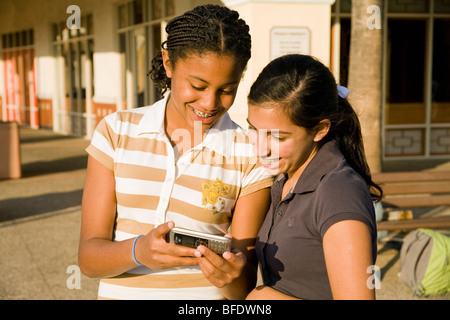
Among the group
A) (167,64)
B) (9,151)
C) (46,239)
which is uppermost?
(167,64)

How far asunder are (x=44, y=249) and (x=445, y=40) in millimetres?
9429

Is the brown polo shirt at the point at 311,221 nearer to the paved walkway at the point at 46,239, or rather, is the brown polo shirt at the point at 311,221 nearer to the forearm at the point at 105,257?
the forearm at the point at 105,257

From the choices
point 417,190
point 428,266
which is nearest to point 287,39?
point 417,190

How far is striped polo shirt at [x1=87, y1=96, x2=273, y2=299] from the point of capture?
201 cm

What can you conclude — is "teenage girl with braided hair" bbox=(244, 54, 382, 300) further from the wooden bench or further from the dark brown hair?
the wooden bench

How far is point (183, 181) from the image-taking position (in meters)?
2.03

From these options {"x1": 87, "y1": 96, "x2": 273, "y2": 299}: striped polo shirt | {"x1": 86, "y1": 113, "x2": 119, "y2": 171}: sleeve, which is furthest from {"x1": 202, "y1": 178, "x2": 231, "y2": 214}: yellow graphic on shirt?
{"x1": 86, "y1": 113, "x2": 119, "y2": 171}: sleeve

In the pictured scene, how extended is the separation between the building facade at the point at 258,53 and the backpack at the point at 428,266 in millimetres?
3376

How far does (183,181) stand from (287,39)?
7093mm

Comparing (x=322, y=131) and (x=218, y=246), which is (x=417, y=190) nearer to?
(x=322, y=131)

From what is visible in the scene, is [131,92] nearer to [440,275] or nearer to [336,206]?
[440,275]

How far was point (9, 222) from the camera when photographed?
7320 millimetres

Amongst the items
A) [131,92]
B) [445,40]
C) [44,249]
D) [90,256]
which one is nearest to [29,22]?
[131,92]

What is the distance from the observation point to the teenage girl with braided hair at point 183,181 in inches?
78.7
